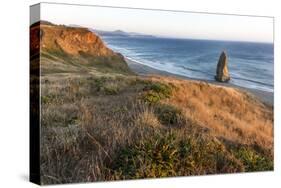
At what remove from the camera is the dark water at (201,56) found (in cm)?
1116

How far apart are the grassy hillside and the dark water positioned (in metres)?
0.19

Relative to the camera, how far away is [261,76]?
12.3 meters

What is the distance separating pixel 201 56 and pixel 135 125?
168 centimetres

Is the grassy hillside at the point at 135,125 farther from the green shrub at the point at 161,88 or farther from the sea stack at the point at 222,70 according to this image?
the sea stack at the point at 222,70

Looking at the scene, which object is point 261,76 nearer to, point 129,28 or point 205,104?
point 205,104

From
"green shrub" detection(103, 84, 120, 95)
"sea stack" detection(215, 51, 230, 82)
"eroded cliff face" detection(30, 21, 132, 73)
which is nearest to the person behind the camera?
"eroded cliff face" detection(30, 21, 132, 73)

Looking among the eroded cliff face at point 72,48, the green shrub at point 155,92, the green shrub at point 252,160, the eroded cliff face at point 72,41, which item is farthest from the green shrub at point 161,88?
the green shrub at point 252,160

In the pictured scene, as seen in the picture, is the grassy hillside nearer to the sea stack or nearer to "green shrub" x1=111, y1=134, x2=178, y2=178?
"green shrub" x1=111, y1=134, x2=178, y2=178

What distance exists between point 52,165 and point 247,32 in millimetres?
4044

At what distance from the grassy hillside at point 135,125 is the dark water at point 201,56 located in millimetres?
191

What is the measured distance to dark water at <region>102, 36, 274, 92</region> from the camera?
1116 centimetres

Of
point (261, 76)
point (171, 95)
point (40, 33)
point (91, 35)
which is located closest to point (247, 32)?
point (261, 76)

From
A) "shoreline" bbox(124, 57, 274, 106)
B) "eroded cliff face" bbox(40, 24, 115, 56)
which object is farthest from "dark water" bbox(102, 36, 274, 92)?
"eroded cliff face" bbox(40, 24, 115, 56)

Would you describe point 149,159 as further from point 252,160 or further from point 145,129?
point 252,160
